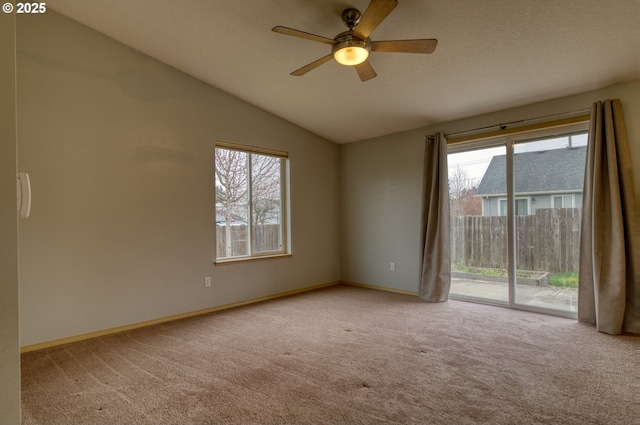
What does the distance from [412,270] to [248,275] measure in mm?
2262

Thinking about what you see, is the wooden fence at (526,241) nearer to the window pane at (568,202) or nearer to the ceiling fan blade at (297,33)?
the window pane at (568,202)

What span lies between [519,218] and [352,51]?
2.85 m

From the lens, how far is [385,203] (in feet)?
16.5

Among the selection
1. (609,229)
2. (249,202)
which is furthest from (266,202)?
(609,229)

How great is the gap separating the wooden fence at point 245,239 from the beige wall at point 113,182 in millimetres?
190

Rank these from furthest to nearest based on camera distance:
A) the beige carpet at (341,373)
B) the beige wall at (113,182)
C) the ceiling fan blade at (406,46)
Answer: the beige wall at (113,182)
the ceiling fan blade at (406,46)
the beige carpet at (341,373)

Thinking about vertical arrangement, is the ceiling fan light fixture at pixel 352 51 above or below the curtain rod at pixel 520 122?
above

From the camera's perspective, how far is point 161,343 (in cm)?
298

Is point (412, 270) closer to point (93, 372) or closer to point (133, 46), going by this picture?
point (93, 372)

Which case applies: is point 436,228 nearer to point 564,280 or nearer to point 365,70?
point 564,280

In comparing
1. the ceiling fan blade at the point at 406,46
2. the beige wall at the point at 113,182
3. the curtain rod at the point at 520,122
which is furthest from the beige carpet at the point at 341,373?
the ceiling fan blade at the point at 406,46

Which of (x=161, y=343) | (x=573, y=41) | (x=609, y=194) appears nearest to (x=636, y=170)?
(x=609, y=194)

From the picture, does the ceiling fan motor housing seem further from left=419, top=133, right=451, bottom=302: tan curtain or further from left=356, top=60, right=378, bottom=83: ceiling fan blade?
Answer: left=419, top=133, right=451, bottom=302: tan curtain

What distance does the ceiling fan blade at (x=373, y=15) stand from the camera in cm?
195
